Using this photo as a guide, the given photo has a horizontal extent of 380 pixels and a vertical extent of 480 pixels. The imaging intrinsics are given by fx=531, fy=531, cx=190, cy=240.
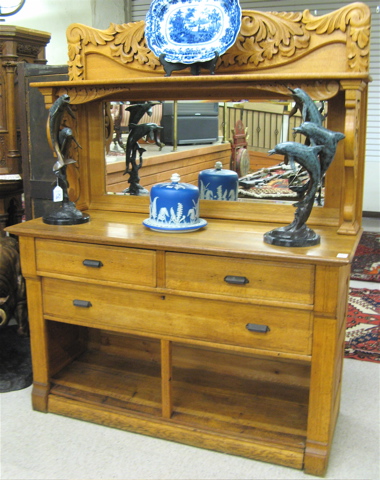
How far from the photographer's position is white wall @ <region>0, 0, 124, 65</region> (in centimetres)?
596

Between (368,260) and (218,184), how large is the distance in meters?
2.58

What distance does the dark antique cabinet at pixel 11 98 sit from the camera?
122 inches

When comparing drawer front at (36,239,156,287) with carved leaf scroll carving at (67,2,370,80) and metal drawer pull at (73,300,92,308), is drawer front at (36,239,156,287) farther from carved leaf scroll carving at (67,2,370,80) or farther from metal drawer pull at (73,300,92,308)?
carved leaf scroll carving at (67,2,370,80)

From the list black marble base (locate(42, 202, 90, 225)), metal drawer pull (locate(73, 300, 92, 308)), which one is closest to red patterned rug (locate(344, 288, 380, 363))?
metal drawer pull (locate(73, 300, 92, 308))

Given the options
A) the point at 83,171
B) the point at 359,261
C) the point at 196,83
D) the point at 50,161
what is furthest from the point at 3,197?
the point at 359,261

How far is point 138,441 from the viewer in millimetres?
2191

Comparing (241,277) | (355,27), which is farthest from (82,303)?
(355,27)

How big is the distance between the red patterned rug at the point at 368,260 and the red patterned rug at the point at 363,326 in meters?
0.29

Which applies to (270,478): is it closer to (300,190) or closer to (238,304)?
(238,304)

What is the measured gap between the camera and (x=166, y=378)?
Result: 7.10ft

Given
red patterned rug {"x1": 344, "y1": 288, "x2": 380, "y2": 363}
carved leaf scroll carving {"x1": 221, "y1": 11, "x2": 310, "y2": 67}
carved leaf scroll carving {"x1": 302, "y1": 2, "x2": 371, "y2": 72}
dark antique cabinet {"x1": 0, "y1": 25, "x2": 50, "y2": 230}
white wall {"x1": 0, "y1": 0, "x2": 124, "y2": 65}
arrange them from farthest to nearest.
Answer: white wall {"x1": 0, "y1": 0, "x2": 124, "y2": 65}, dark antique cabinet {"x1": 0, "y1": 25, "x2": 50, "y2": 230}, red patterned rug {"x1": 344, "y1": 288, "x2": 380, "y2": 363}, carved leaf scroll carving {"x1": 221, "y1": 11, "x2": 310, "y2": 67}, carved leaf scroll carving {"x1": 302, "y1": 2, "x2": 371, "y2": 72}

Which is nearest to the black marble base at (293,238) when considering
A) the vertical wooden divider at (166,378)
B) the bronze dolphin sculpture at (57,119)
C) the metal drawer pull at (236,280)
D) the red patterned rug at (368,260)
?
the metal drawer pull at (236,280)

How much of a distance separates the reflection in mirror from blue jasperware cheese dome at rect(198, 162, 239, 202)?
2cm

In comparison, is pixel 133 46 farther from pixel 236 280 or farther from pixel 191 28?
pixel 236 280
